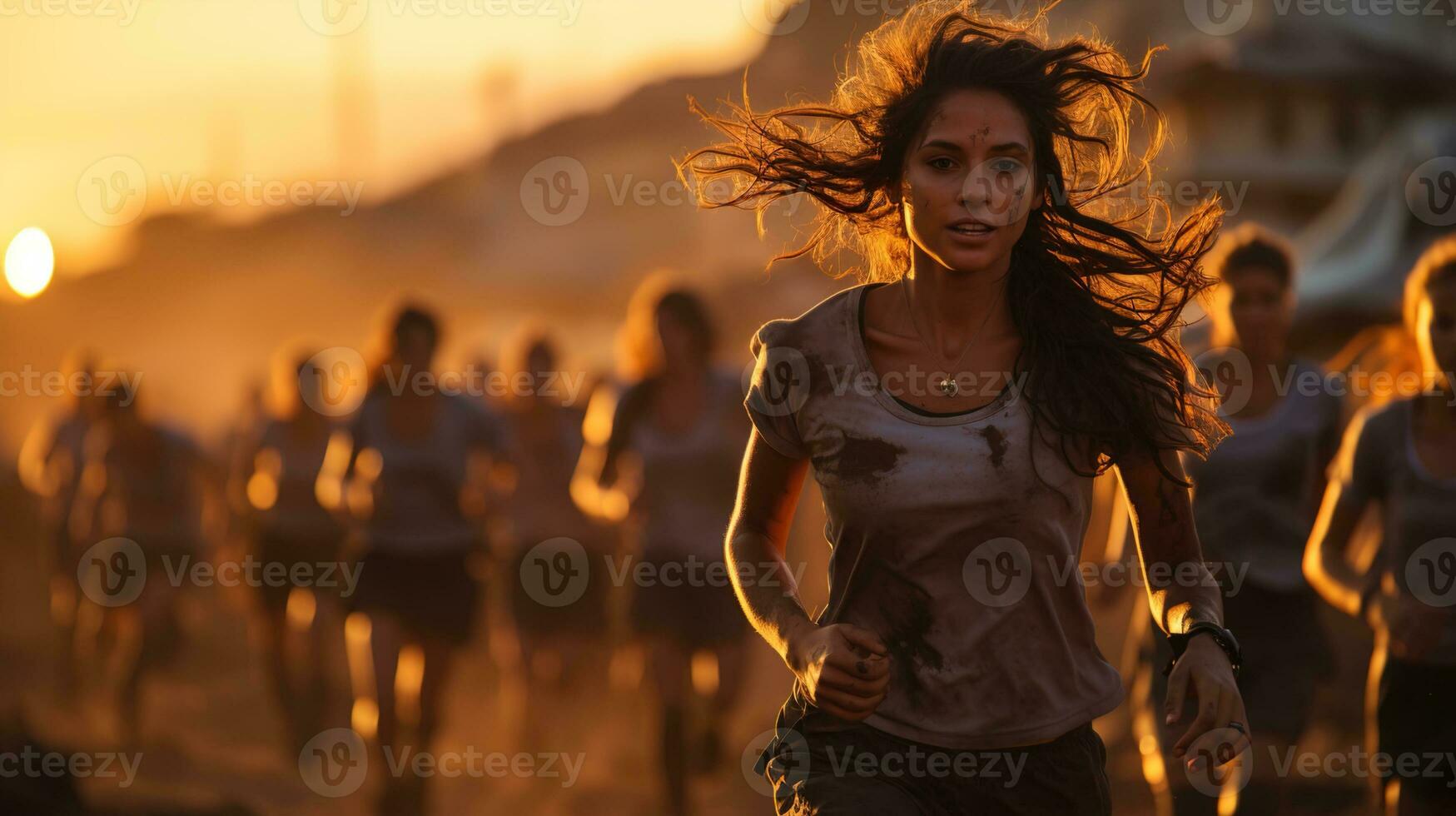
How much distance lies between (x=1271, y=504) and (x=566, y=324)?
73.8m

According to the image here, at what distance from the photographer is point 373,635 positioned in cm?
922

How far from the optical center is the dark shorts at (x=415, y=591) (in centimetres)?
923

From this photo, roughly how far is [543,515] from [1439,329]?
22.7 feet

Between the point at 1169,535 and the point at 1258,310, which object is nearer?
the point at 1169,535

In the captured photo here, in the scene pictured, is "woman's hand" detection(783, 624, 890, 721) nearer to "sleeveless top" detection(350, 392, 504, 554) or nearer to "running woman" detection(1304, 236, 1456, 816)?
"running woman" detection(1304, 236, 1456, 816)

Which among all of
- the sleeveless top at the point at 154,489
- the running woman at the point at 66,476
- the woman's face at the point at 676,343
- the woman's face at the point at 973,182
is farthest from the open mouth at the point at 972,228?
the running woman at the point at 66,476

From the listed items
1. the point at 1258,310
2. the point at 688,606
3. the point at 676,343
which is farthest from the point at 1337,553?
the point at 676,343

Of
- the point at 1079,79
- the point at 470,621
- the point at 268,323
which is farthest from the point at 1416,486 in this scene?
the point at 268,323

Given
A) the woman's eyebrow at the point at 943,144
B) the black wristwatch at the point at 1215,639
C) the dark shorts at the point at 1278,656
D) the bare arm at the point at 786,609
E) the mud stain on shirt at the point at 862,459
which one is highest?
the woman's eyebrow at the point at 943,144

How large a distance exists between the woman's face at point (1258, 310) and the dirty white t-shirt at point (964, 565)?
3.57 metres

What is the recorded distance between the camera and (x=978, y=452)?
360 cm

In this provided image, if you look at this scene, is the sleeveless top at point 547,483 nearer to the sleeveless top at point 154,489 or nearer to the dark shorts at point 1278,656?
the sleeveless top at point 154,489

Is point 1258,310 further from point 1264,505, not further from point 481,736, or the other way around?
point 481,736

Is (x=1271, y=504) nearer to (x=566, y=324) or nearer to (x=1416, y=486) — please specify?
(x=1416, y=486)
